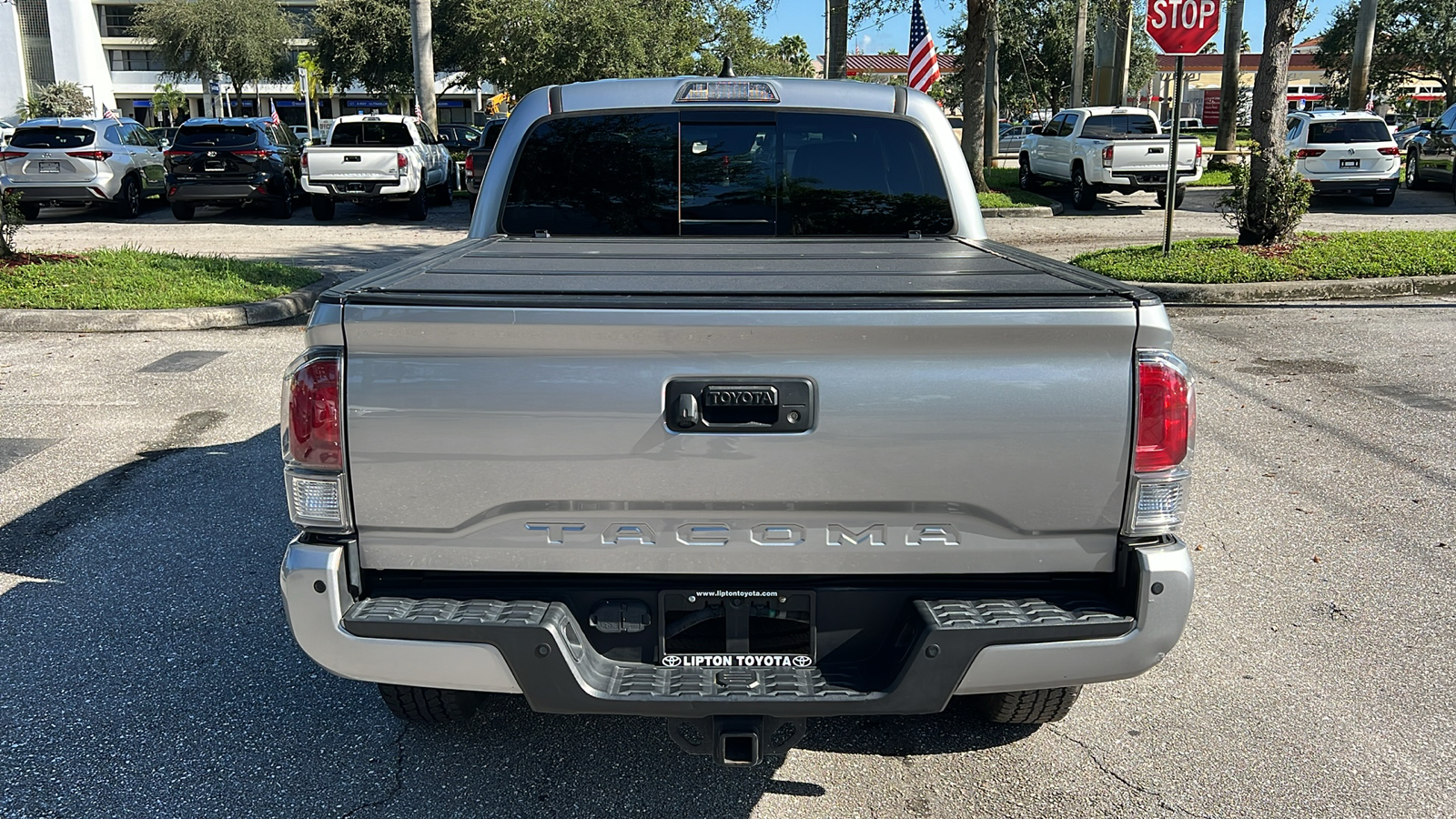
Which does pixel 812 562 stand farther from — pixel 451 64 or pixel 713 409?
pixel 451 64

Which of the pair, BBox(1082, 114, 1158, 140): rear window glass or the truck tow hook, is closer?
the truck tow hook

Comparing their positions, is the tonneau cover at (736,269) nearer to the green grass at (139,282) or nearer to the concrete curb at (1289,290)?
the green grass at (139,282)

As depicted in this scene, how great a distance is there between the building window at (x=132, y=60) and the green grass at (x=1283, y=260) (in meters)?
90.3

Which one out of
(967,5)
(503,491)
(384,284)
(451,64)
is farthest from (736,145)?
(451,64)

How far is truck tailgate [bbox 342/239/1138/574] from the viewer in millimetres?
2658

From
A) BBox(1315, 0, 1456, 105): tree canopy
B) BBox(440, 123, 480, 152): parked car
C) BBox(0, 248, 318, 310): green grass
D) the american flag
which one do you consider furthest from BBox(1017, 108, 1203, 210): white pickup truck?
BBox(1315, 0, 1456, 105): tree canopy

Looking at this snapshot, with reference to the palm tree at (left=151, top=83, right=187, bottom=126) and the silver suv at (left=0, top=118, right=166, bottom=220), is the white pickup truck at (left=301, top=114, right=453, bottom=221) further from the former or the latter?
the palm tree at (left=151, top=83, right=187, bottom=126)

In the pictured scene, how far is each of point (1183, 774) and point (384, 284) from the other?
2.66m

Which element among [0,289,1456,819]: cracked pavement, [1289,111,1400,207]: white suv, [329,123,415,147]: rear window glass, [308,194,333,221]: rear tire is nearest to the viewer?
[0,289,1456,819]: cracked pavement

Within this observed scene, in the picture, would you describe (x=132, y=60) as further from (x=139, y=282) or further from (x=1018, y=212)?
(x=139, y=282)

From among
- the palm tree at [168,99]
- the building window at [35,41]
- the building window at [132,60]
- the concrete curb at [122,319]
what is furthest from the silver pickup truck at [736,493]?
the building window at [132,60]

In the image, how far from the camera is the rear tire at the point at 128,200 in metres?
19.8

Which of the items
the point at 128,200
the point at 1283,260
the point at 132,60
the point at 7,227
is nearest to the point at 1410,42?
the point at 1283,260

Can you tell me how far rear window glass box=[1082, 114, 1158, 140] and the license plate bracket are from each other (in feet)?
69.2
